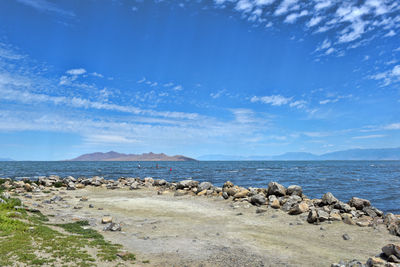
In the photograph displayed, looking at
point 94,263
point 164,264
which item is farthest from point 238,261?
point 94,263

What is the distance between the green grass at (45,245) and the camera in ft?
28.2

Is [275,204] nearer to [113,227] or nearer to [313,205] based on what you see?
[313,205]

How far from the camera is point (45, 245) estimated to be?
9.77 metres

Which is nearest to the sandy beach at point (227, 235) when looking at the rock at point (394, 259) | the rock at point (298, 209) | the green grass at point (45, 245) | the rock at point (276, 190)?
the rock at point (298, 209)

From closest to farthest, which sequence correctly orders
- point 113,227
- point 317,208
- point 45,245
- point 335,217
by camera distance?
point 45,245 < point 113,227 < point 335,217 < point 317,208

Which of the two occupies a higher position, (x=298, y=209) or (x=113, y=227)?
(x=298, y=209)

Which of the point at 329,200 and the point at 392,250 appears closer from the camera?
the point at 392,250

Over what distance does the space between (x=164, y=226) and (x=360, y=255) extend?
9.82 meters

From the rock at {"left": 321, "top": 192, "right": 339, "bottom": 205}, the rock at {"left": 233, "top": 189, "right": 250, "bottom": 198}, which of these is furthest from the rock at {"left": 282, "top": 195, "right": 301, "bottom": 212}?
the rock at {"left": 233, "top": 189, "right": 250, "bottom": 198}

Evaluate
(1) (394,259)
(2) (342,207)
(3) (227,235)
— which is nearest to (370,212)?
(2) (342,207)

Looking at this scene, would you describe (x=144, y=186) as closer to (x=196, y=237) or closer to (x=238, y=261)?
(x=196, y=237)

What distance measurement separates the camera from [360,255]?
1073 cm

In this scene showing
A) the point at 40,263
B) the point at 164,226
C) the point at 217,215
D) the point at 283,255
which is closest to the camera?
the point at 40,263

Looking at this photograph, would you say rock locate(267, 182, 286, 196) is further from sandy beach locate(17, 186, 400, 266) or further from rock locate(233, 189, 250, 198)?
sandy beach locate(17, 186, 400, 266)
